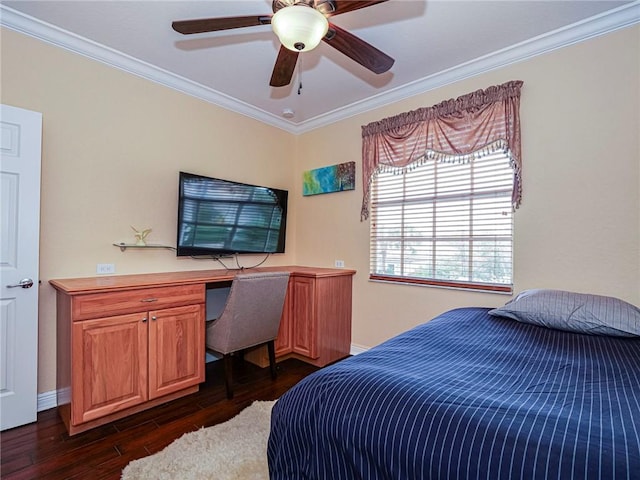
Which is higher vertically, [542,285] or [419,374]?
[542,285]

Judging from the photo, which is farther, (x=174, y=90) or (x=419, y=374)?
(x=174, y=90)

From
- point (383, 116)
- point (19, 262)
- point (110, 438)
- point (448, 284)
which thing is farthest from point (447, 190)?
point (19, 262)

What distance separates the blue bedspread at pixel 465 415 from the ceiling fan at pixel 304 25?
1511mm

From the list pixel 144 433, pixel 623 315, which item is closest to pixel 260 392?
pixel 144 433

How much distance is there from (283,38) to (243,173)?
213cm

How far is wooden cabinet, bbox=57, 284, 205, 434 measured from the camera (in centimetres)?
203

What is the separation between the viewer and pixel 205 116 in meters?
3.27

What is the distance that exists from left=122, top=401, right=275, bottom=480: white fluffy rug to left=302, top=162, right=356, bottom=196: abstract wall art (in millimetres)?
2391

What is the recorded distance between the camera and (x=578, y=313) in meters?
1.73

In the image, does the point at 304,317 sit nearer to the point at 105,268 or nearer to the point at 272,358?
the point at 272,358

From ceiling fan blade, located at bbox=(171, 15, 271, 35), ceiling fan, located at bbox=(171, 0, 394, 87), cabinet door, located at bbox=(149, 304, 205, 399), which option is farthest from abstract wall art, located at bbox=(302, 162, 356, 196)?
ceiling fan blade, located at bbox=(171, 15, 271, 35)

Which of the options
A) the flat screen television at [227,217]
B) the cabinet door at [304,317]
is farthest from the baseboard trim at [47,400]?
the cabinet door at [304,317]

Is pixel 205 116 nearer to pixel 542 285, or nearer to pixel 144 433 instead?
pixel 144 433

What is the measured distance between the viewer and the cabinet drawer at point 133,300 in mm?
2037
